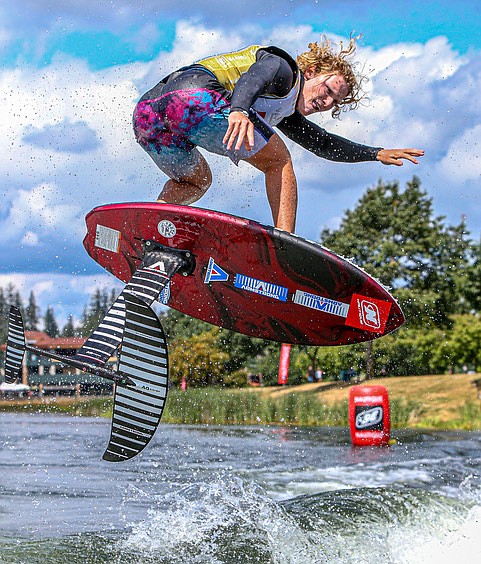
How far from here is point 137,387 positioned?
174 inches

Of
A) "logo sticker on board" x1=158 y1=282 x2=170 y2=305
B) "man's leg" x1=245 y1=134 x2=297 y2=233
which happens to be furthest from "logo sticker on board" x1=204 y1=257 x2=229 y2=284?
"man's leg" x1=245 y1=134 x2=297 y2=233

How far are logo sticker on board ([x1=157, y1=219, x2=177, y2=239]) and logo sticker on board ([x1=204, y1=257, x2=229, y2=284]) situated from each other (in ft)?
1.23

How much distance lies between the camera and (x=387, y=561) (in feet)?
18.3

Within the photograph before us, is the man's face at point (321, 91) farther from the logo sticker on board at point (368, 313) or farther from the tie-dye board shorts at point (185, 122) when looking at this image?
the logo sticker on board at point (368, 313)

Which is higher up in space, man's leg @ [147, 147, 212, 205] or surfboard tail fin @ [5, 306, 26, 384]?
man's leg @ [147, 147, 212, 205]

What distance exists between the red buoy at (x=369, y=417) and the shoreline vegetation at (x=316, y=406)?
17.0 feet

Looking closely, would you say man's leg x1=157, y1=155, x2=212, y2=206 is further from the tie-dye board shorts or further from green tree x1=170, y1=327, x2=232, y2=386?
green tree x1=170, y1=327, x2=232, y2=386

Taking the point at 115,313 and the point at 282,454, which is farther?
the point at 282,454

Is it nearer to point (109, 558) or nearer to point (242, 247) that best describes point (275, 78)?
point (242, 247)

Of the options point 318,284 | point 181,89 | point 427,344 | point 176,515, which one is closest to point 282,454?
point 176,515

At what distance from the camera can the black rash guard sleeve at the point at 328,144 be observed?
5816 millimetres

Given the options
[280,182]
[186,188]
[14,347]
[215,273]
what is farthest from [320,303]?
[14,347]

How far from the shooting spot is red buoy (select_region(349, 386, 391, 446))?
54.8 feet

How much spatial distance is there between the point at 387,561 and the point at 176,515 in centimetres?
181
